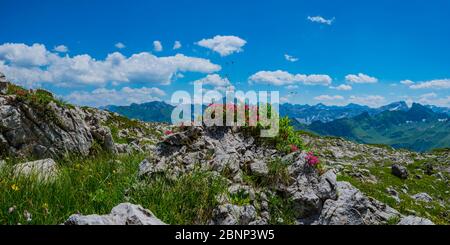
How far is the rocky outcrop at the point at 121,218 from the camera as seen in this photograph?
6645mm

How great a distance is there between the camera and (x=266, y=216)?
11398 mm

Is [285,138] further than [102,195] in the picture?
Yes

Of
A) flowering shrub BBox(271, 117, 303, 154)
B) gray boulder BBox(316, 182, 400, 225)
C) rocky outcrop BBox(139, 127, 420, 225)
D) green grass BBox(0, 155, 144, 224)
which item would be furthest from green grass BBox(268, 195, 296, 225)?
green grass BBox(0, 155, 144, 224)

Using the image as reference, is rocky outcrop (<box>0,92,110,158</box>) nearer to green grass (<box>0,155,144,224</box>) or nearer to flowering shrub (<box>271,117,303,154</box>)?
green grass (<box>0,155,144,224</box>)

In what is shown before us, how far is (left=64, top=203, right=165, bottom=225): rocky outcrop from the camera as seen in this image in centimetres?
664

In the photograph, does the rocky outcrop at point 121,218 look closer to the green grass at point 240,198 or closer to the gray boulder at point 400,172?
the green grass at point 240,198

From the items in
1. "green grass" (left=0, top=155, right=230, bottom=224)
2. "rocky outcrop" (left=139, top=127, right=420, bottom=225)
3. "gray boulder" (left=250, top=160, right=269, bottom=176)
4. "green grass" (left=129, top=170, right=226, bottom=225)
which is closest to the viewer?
"green grass" (left=0, top=155, right=230, bottom=224)

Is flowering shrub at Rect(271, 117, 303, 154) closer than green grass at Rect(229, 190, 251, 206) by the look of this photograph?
No

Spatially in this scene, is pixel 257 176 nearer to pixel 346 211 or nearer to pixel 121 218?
pixel 346 211

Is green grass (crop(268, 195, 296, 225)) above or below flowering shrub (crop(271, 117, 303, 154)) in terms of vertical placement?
below

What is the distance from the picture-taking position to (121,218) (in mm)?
7246

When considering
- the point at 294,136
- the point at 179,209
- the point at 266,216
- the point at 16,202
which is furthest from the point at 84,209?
the point at 294,136

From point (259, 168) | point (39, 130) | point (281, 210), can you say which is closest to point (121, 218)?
point (281, 210)
